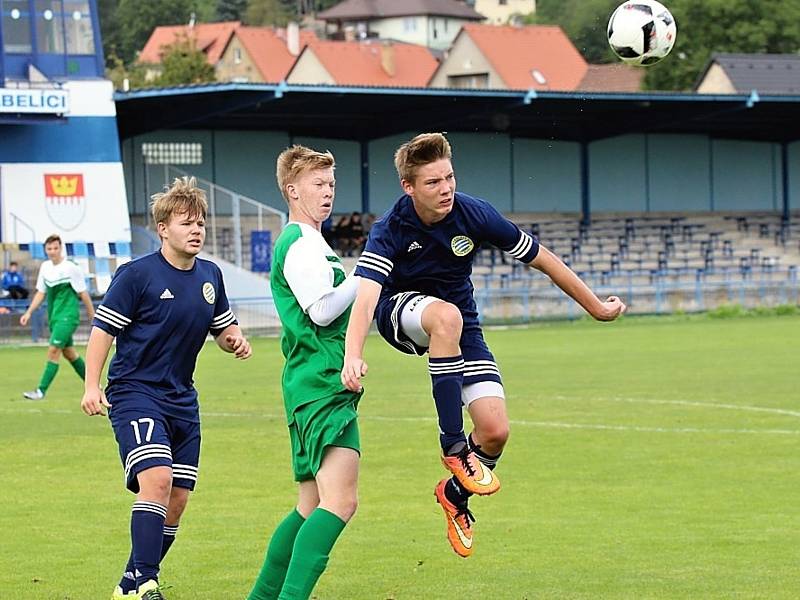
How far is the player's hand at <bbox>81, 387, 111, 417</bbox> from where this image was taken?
7254 millimetres

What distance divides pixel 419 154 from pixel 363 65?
89.9m

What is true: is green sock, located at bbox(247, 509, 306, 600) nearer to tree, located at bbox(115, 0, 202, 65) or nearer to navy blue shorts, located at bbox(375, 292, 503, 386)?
navy blue shorts, located at bbox(375, 292, 503, 386)

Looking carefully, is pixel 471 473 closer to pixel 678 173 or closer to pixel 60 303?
pixel 60 303

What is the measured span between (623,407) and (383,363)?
877cm

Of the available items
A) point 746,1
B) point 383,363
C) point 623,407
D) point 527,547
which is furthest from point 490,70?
point 527,547

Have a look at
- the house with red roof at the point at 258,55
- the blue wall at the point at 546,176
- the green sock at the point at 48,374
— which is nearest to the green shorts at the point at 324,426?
the green sock at the point at 48,374

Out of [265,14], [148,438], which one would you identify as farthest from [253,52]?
[148,438]

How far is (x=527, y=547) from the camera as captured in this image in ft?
30.3

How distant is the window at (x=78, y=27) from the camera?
39.1 metres

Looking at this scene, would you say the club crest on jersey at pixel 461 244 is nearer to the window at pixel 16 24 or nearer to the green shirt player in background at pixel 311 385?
the green shirt player in background at pixel 311 385

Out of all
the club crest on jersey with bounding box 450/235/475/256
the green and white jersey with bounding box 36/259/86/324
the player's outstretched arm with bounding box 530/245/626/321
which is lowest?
the green and white jersey with bounding box 36/259/86/324

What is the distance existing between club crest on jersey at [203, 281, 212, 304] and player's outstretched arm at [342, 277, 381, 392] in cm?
103

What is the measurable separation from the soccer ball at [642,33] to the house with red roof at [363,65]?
82156mm

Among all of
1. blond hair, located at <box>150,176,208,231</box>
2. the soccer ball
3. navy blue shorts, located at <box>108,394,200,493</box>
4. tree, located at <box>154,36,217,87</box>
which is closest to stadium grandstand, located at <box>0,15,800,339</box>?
the soccer ball
